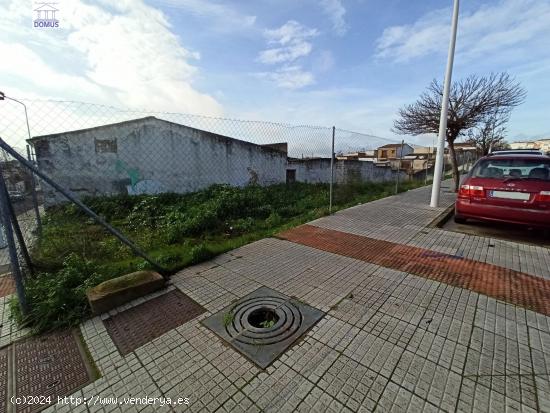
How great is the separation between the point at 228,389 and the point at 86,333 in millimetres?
1683

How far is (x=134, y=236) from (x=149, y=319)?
3698mm

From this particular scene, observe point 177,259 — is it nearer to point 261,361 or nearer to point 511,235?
point 261,361

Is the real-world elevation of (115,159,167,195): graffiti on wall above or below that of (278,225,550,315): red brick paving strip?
above

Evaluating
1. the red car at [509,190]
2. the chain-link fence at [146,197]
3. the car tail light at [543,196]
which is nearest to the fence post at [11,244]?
the chain-link fence at [146,197]

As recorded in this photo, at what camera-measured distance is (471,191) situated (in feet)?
16.2

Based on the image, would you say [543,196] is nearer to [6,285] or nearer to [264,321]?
[264,321]

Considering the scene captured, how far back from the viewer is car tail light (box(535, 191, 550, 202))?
411 cm

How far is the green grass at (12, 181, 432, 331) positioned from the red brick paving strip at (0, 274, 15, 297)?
383 millimetres

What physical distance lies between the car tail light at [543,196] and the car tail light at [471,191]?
735mm

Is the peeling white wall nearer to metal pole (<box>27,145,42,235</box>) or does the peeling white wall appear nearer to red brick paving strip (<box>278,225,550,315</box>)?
metal pole (<box>27,145,42,235</box>)

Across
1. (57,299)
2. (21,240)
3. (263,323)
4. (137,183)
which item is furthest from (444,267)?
(137,183)

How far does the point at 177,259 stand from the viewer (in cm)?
398

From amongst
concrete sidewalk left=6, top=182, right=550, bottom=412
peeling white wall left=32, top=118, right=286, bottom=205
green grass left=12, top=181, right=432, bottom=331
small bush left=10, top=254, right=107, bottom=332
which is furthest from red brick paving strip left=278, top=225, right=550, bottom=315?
peeling white wall left=32, top=118, right=286, bottom=205

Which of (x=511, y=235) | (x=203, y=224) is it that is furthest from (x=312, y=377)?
(x=511, y=235)
